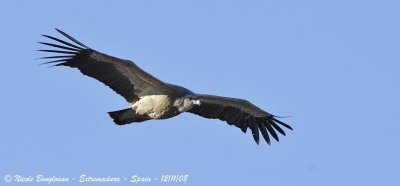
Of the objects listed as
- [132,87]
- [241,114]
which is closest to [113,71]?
[132,87]

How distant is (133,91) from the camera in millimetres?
18094

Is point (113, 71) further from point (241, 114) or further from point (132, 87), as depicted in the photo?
point (241, 114)

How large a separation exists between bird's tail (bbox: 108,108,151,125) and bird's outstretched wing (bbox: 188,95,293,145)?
4.90ft

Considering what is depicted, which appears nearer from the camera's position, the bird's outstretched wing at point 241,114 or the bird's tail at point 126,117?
the bird's tail at point 126,117

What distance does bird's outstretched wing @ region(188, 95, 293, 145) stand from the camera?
1923 cm

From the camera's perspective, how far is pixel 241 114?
19703 millimetres

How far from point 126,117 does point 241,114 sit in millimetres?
2868

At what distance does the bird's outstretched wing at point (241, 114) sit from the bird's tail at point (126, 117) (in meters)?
1.49

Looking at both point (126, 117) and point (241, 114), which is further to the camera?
point (241, 114)

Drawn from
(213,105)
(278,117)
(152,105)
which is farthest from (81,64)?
(278,117)

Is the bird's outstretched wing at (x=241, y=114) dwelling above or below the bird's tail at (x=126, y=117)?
above

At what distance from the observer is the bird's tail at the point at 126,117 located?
18000 mm

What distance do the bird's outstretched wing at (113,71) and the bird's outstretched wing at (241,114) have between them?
1.39m

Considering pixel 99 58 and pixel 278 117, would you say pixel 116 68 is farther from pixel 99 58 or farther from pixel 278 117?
pixel 278 117
